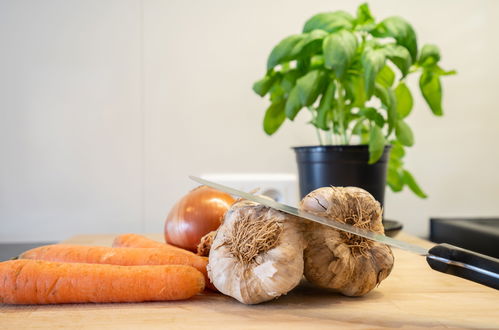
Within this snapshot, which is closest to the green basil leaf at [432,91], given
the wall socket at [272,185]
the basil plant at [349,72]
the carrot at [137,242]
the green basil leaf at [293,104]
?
the basil plant at [349,72]

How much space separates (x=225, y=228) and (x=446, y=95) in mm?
1213

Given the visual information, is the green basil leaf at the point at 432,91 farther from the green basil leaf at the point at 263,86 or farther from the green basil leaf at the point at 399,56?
the green basil leaf at the point at 263,86

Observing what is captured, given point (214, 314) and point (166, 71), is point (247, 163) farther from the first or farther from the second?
point (214, 314)

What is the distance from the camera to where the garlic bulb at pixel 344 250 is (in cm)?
63

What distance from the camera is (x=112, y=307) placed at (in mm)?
610

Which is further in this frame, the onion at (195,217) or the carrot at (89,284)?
the onion at (195,217)

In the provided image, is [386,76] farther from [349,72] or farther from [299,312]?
[299,312]

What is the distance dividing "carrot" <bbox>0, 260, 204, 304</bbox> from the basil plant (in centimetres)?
49

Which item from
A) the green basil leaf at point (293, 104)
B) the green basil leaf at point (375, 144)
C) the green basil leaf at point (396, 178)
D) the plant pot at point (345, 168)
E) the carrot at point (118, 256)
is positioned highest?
the green basil leaf at point (293, 104)

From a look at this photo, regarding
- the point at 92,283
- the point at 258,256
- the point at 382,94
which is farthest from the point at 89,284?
the point at 382,94

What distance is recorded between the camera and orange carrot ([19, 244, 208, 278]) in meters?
0.74

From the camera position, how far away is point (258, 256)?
1.96 ft

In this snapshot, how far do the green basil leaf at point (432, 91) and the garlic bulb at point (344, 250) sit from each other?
52 cm

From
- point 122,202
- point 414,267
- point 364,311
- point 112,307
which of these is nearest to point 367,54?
point 414,267
